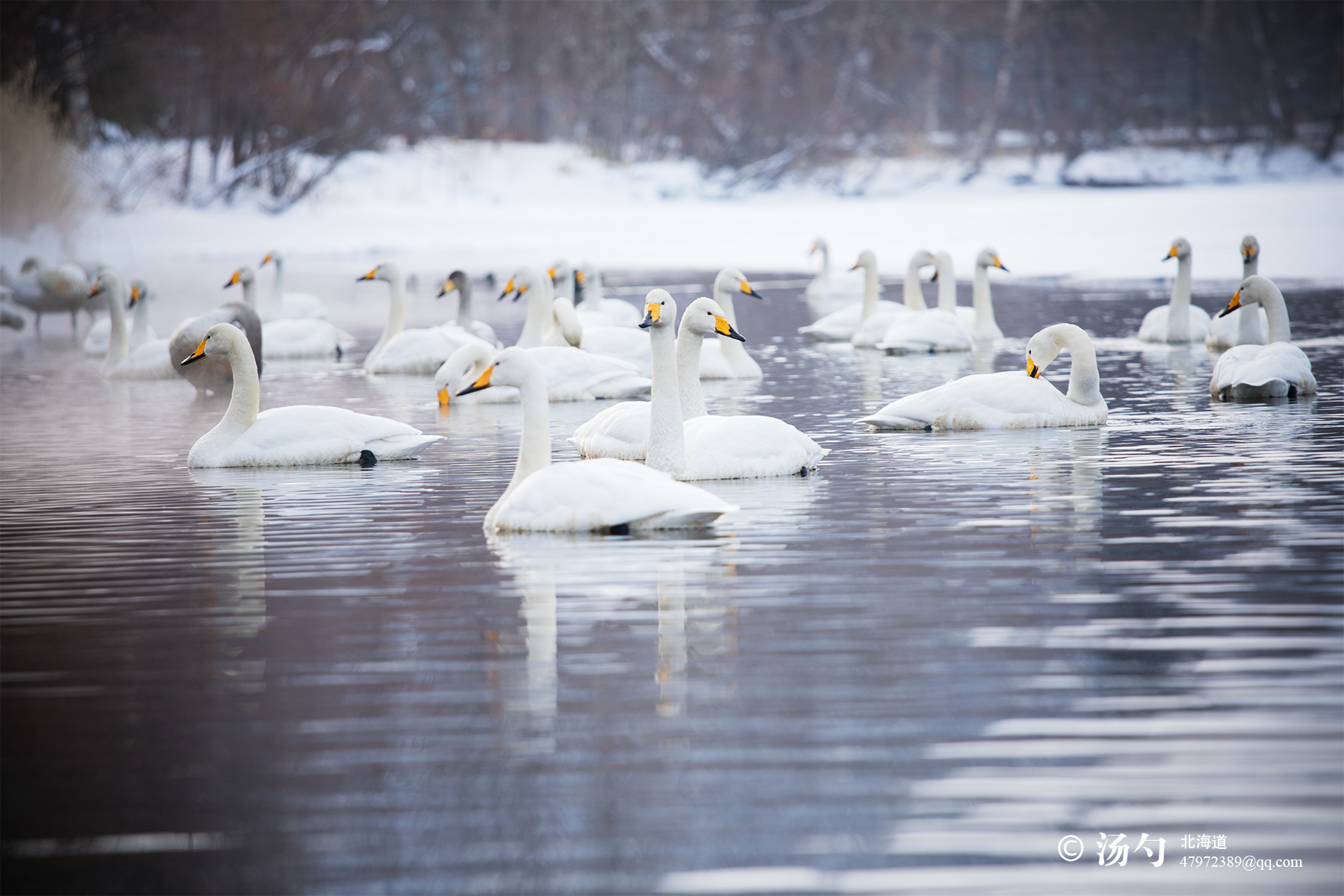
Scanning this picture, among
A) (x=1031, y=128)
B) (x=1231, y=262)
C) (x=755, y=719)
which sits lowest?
(x=755, y=719)

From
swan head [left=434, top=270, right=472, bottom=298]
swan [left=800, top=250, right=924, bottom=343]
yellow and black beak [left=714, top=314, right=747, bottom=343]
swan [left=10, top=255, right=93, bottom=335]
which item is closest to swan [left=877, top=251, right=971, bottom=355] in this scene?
swan [left=800, top=250, right=924, bottom=343]

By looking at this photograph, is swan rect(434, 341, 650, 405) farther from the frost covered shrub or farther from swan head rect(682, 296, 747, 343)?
the frost covered shrub

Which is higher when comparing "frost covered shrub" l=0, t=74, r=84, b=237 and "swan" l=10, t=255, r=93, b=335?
"frost covered shrub" l=0, t=74, r=84, b=237

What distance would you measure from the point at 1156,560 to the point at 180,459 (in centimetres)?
640

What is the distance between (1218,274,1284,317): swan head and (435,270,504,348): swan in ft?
23.5

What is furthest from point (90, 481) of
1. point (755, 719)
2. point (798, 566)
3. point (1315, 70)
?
point (1315, 70)

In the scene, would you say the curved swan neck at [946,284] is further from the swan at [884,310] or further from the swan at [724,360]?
the swan at [724,360]

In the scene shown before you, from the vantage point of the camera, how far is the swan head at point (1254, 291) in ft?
41.3

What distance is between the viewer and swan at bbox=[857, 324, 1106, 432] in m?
10.4

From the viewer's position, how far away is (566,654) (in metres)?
5.32

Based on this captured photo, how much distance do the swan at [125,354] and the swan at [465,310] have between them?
2.86m

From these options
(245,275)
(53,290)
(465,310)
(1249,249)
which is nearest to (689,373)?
(1249,249)

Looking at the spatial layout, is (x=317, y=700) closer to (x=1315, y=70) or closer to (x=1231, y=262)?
(x=1231, y=262)

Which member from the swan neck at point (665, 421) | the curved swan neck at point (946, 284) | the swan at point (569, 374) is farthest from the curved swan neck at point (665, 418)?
the curved swan neck at point (946, 284)
